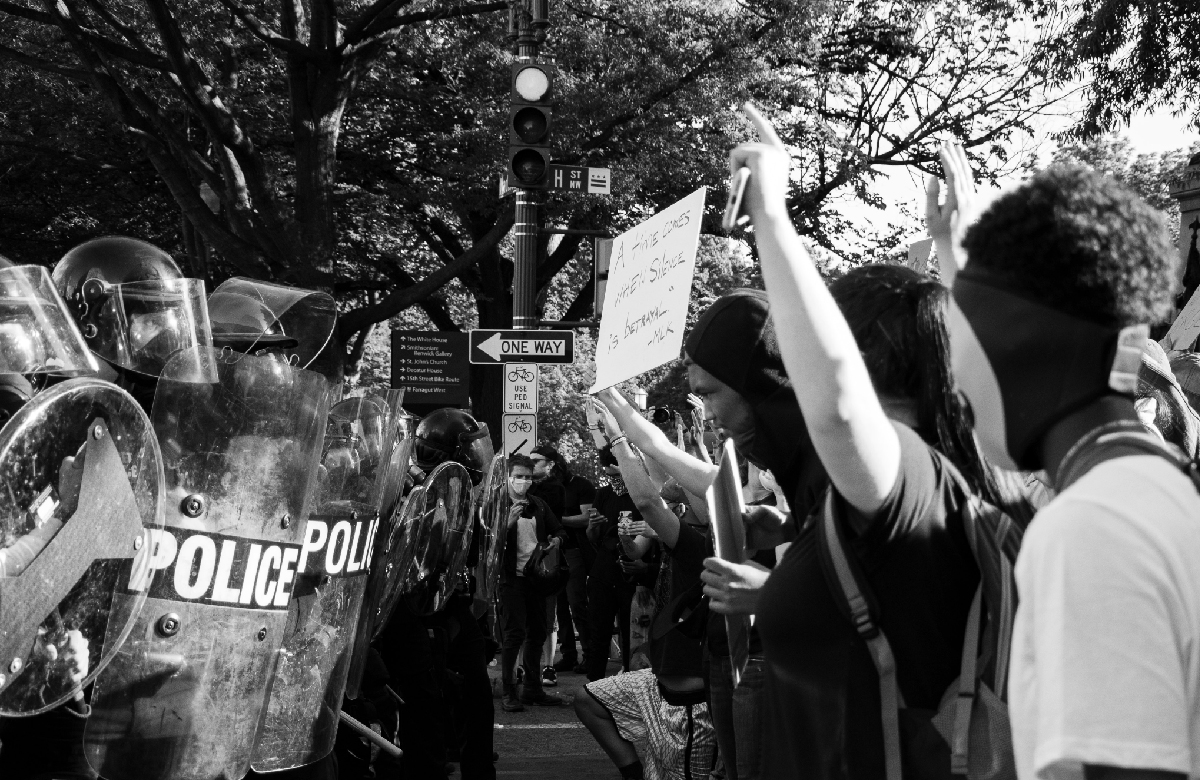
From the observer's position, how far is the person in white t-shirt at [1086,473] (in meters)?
1.24

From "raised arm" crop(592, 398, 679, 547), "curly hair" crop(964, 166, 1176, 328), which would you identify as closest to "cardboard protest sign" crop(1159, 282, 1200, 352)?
"raised arm" crop(592, 398, 679, 547)

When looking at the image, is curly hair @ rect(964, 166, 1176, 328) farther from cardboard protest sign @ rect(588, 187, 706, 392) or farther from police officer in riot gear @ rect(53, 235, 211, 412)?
police officer in riot gear @ rect(53, 235, 211, 412)

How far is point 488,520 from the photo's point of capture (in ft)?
24.2

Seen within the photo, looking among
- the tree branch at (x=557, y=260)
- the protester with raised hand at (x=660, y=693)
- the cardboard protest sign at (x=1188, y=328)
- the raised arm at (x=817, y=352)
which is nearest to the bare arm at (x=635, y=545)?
the protester with raised hand at (x=660, y=693)

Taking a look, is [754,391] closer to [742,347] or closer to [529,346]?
[742,347]

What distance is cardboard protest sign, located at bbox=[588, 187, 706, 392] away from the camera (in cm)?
375

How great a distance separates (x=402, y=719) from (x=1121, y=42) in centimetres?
915

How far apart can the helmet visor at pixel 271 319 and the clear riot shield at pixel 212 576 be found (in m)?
0.39

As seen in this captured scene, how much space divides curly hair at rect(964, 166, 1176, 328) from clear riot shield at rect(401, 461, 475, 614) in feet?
14.9

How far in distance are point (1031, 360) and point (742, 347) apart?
1.20m

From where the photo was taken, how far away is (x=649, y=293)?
13.3 ft

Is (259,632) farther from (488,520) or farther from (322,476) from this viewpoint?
(488,520)

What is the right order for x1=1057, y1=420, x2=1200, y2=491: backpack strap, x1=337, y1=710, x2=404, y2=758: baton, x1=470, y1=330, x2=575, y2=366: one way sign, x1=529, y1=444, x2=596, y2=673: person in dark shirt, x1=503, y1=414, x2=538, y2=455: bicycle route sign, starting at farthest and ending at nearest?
x1=503, y1=414, x2=538, y2=455: bicycle route sign
x1=529, y1=444, x2=596, y2=673: person in dark shirt
x1=470, y1=330, x2=575, y2=366: one way sign
x1=337, y1=710, x2=404, y2=758: baton
x1=1057, y1=420, x2=1200, y2=491: backpack strap

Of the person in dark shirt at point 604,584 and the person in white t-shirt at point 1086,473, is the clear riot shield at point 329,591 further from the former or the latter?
the person in dark shirt at point 604,584
